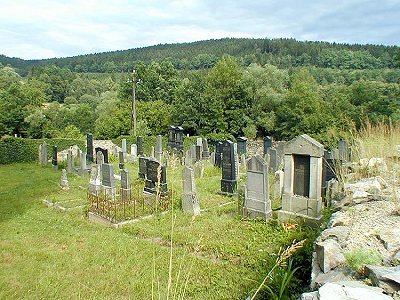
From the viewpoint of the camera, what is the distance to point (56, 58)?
144 m

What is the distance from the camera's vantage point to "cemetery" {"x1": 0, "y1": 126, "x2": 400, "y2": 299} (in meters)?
3.82

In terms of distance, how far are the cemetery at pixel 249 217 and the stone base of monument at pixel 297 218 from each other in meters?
0.02

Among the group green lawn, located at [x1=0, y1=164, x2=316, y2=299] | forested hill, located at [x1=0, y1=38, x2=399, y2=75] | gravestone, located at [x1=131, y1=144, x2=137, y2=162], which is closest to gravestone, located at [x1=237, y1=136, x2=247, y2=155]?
gravestone, located at [x1=131, y1=144, x2=137, y2=162]

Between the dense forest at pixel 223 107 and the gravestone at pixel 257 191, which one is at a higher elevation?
the dense forest at pixel 223 107

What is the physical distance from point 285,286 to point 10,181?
53.4 ft

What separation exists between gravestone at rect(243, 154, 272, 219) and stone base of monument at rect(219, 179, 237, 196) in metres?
2.95

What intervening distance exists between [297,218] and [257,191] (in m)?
1.37

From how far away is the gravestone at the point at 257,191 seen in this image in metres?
8.55

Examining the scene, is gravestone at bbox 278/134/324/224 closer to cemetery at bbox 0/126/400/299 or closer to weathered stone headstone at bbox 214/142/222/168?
cemetery at bbox 0/126/400/299

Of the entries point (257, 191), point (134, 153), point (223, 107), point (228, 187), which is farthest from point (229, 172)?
point (223, 107)

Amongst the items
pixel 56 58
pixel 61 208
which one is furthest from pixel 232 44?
pixel 61 208

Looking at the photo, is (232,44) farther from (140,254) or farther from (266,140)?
(140,254)

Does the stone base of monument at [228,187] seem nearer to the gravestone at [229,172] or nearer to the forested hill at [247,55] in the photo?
the gravestone at [229,172]

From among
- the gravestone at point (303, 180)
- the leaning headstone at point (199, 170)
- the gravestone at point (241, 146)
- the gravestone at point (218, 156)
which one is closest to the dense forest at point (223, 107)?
the gravestone at point (241, 146)
